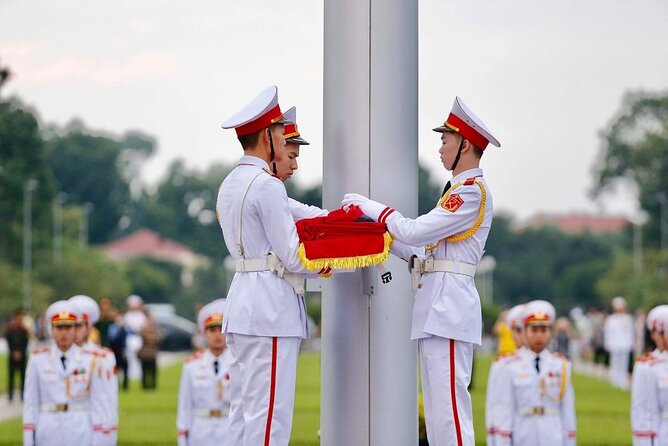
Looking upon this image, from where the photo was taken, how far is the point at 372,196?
10.2 metres

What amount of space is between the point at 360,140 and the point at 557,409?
4346 millimetres

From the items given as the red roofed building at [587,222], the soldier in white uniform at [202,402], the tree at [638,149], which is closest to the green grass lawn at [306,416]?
the soldier in white uniform at [202,402]

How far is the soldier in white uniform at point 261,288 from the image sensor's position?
918cm

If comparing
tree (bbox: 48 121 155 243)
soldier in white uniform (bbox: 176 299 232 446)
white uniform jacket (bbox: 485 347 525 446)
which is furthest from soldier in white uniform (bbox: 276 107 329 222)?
tree (bbox: 48 121 155 243)

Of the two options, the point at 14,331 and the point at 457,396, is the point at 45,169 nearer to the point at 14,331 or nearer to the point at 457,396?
the point at 14,331

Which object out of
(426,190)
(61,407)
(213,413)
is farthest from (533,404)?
(426,190)

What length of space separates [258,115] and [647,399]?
515 cm

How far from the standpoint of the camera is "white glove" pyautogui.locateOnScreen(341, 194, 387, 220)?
9641mm

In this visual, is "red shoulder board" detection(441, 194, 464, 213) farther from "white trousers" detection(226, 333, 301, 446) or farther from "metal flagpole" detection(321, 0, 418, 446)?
"white trousers" detection(226, 333, 301, 446)

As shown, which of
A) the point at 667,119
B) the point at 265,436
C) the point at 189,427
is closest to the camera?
the point at 265,436

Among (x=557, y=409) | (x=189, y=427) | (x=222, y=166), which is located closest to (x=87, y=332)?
(x=189, y=427)

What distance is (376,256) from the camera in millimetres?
9492

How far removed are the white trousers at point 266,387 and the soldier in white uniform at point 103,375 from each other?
3361mm

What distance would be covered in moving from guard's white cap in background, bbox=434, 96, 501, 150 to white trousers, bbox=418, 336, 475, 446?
125cm
